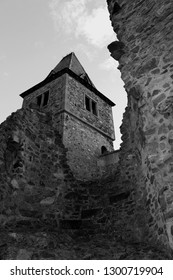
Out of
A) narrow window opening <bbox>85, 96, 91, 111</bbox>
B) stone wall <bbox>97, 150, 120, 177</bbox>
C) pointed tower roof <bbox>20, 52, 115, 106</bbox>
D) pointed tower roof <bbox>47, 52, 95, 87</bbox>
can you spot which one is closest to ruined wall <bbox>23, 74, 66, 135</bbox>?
pointed tower roof <bbox>20, 52, 115, 106</bbox>

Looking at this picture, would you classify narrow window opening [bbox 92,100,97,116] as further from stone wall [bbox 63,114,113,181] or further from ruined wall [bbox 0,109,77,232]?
ruined wall [bbox 0,109,77,232]

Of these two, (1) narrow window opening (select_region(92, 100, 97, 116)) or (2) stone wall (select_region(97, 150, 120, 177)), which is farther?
(1) narrow window opening (select_region(92, 100, 97, 116))

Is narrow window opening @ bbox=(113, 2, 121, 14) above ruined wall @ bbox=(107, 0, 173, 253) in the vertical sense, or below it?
above

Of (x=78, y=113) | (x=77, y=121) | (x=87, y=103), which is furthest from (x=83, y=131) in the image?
(x=87, y=103)

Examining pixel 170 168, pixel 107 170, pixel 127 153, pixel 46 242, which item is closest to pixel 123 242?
pixel 46 242

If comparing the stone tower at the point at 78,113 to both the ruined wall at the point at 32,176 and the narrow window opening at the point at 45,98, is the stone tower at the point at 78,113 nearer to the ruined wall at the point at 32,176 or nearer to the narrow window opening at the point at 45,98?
the narrow window opening at the point at 45,98

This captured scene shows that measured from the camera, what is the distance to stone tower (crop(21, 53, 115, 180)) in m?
15.2

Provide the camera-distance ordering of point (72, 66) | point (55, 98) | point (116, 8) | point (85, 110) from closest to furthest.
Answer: point (116, 8) < point (55, 98) < point (85, 110) < point (72, 66)

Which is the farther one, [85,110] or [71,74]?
[71,74]

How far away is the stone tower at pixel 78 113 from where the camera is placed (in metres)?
15.2

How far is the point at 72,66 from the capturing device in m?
20.6

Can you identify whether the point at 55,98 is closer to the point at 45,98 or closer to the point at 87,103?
the point at 45,98

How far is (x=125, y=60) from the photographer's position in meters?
4.56

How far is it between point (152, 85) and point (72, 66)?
1732cm
